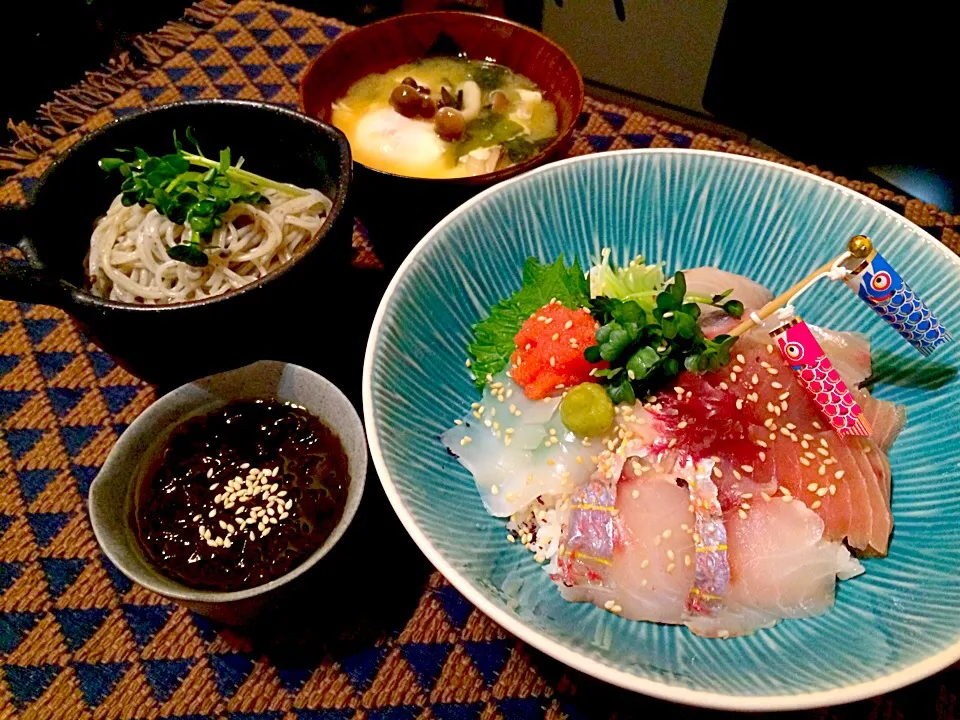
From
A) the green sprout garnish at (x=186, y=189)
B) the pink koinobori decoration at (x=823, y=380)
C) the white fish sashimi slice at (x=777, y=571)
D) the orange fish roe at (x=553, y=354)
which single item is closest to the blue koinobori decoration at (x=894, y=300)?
the pink koinobori decoration at (x=823, y=380)

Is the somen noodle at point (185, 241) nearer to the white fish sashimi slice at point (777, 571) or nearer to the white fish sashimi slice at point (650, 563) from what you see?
the white fish sashimi slice at point (650, 563)

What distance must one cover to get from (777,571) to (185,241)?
1.74 meters

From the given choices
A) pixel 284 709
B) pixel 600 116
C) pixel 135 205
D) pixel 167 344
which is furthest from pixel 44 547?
pixel 600 116

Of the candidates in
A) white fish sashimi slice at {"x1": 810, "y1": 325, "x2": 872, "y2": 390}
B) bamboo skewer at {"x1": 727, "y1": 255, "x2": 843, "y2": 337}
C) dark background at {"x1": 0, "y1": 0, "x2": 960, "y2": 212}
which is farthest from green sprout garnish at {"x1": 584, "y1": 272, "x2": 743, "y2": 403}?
dark background at {"x1": 0, "y1": 0, "x2": 960, "y2": 212}

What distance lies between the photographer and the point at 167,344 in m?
1.63

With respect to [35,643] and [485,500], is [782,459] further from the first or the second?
[35,643]

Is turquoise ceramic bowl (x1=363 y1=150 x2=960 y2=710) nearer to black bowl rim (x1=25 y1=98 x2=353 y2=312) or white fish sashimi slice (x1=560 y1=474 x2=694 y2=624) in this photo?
white fish sashimi slice (x1=560 y1=474 x2=694 y2=624)

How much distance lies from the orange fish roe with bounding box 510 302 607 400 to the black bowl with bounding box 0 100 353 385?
0.56 meters

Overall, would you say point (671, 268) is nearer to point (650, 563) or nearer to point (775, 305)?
point (775, 305)

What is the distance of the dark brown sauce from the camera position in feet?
5.00

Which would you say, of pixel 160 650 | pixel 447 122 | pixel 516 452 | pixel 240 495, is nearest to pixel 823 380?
pixel 516 452

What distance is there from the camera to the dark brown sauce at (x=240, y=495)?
152 cm

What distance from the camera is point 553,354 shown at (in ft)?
5.61

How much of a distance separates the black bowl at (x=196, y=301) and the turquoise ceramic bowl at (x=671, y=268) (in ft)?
0.75
